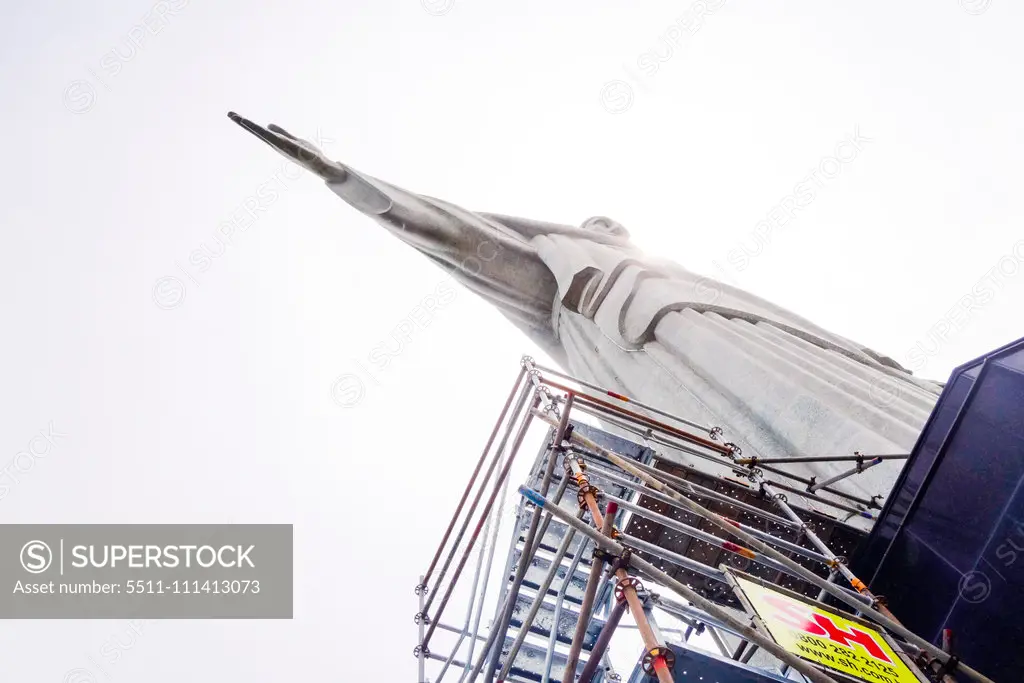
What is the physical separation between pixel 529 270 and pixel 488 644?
9982 millimetres

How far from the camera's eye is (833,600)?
17.4ft

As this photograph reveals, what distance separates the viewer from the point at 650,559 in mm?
5496

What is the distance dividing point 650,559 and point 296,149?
698cm

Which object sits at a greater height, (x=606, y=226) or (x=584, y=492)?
(x=606, y=226)

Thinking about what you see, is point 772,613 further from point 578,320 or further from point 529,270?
point 529,270

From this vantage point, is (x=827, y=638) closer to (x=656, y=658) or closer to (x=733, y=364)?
(x=656, y=658)

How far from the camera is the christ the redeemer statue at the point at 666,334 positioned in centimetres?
790

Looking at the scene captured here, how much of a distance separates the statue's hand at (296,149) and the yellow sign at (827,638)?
7.69m

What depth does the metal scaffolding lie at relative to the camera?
3.62 meters

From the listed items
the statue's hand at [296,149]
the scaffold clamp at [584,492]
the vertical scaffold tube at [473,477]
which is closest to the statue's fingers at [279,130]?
the statue's hand at [296,149]

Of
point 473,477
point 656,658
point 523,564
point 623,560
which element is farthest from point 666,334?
point 656,658

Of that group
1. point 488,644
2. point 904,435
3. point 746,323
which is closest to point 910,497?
point 904,435

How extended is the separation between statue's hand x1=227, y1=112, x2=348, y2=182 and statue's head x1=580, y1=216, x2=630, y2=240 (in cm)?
655

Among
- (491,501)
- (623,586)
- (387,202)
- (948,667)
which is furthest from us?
(387,202)
